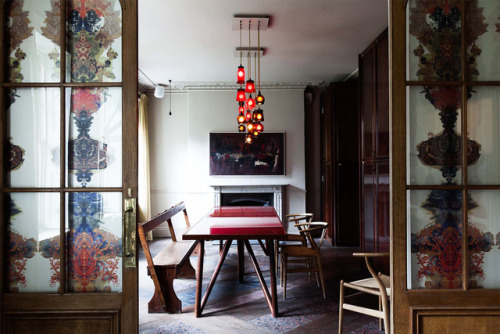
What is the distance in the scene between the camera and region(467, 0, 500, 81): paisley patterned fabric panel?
206cm

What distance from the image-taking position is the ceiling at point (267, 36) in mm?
4012

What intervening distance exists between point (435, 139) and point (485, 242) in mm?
625

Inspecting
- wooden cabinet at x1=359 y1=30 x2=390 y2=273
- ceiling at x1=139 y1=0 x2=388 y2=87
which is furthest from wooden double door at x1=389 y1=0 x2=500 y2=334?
ceiling at x1=139 y1=0 x2=388 y2=87

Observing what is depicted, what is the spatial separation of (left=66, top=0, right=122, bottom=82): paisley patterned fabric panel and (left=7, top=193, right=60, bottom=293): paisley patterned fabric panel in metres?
0.73

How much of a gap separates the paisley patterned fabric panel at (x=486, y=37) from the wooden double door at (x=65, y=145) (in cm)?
195

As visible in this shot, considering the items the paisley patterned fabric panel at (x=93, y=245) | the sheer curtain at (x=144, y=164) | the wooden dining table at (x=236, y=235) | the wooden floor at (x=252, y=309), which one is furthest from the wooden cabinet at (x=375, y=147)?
the sheer curtain at (x=144, y=164)

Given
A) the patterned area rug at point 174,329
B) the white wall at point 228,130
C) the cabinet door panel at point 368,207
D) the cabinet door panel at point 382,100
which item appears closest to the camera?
the patterned area rug at point 174,329

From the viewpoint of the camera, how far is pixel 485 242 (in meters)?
2.06

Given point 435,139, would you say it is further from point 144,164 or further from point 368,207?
point 144,164

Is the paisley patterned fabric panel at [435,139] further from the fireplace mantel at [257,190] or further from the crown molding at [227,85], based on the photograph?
the crown molding at [227,85]

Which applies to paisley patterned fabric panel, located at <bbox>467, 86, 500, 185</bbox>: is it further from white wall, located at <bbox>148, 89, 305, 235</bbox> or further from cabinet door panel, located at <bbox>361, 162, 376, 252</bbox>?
white wall, located at <bbox>148, 89, 305, 235</bbox>

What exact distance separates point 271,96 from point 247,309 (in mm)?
4916

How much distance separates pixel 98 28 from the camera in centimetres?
209

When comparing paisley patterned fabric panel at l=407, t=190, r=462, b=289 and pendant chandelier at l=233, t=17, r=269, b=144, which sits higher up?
pendant chandelier at l=233, t=17, r=269, b=144
